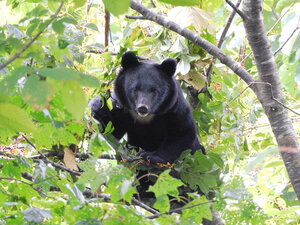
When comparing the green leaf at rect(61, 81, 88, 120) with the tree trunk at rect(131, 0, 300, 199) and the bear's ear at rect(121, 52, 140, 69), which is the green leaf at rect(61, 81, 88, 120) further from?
the bear's ear at rect(121, 52, 140, 69)

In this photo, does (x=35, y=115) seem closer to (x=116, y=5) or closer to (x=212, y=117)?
(x=116, y=5)

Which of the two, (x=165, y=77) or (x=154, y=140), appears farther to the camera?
(x=154, y=140)

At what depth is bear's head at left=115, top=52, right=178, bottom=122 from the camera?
4.26 metres

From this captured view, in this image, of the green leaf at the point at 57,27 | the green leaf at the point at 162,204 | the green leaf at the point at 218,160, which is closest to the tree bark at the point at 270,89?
the green leaf at the point at 218,160

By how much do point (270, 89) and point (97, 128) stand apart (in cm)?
115

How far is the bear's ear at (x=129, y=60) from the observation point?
4.02 m

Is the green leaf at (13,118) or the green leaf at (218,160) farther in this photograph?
the green leaf at (218,160)

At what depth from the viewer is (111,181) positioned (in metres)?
1.90

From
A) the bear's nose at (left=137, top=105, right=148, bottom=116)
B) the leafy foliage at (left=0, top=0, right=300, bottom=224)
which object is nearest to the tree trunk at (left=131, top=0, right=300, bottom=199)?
the leafy foliage at (left=0, top=0, right=300, bottom=224)

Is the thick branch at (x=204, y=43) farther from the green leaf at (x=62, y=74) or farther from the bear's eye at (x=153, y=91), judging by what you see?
the green leaf at (x=62, y=74)

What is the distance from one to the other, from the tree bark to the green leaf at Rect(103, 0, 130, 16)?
1852 mm

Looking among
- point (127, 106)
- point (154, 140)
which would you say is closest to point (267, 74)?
point (127, 106)

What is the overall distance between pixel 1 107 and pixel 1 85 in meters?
0.08

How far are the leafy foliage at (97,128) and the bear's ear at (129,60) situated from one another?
0.08 m
